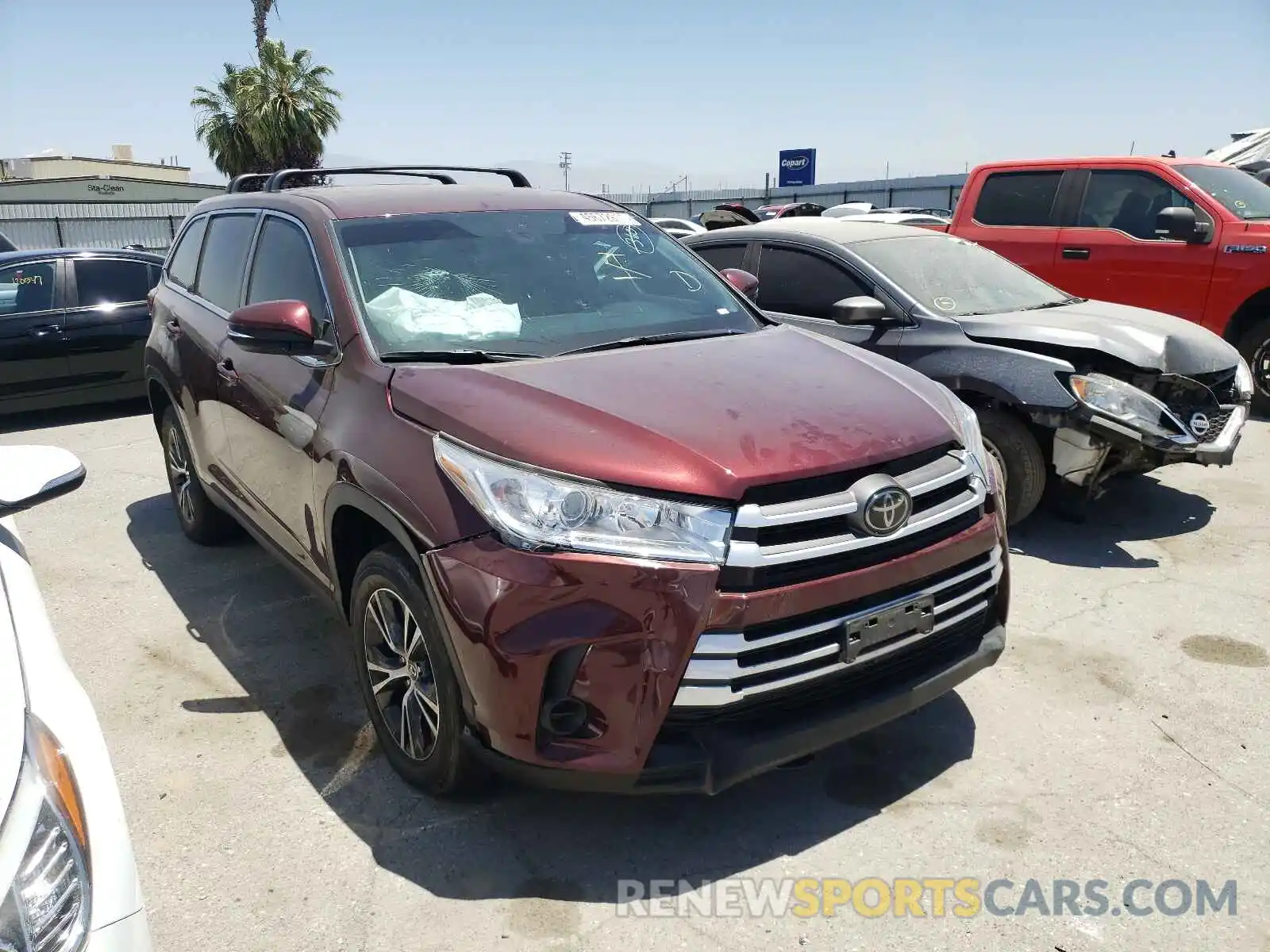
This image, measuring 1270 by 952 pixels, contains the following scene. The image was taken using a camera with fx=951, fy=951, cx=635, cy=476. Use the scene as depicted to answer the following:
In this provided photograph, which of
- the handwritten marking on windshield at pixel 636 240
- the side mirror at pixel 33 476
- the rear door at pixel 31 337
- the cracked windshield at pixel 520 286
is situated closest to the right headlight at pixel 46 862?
the side mirror at pixel 33 476

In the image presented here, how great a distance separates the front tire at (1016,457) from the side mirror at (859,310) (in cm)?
72

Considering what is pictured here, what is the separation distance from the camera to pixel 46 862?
58.4 inches

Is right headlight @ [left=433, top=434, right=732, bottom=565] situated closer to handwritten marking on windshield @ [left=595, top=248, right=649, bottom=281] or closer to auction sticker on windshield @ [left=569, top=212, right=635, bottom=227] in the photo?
handwritten marking on windshield @ [left=595, top=248, right=649, bottom=281]

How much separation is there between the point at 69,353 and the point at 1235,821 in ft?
29.7

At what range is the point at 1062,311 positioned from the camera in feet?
17.6

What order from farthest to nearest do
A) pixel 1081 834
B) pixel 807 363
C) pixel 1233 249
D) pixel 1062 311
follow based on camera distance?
pixel 1233 249
pixel 1062 311
pixel 807 363
pixel 1081 834

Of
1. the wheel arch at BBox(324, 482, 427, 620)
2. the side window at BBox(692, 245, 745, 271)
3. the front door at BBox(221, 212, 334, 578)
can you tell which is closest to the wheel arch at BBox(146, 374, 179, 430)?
the front door at BBox(221, 212, 334, 578)

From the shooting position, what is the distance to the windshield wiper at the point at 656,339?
125 inches

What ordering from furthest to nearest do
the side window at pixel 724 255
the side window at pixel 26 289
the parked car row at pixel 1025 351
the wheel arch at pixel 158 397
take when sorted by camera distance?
1. the side window at pixel 26 289
2. the side window at pixel 724 255
3. the wheel arch at pixel 158 397
4. the parked car row at pixel 1025 351

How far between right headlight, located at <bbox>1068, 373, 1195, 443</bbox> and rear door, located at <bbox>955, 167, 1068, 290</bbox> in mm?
3449

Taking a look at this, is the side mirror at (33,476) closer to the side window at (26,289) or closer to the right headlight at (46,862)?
the right headlight at (46,862)

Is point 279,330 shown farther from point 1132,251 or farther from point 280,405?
point 1132,251

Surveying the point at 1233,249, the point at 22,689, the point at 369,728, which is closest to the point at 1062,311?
the point at 1233,249

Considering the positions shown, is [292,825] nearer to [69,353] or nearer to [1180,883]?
[1180,883]
